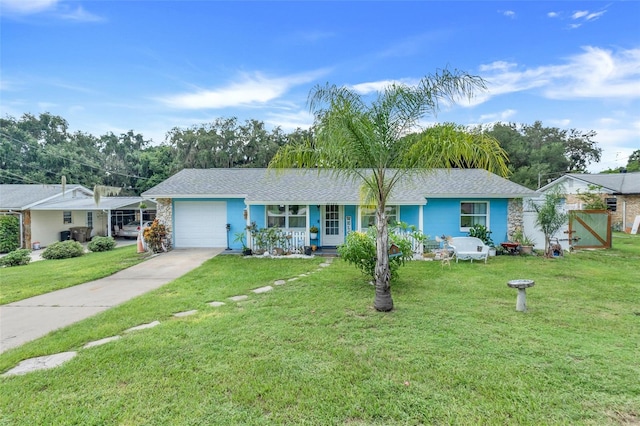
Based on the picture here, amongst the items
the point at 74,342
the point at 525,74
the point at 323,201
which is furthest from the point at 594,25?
the point at 74,342

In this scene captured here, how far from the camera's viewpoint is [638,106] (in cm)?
1691

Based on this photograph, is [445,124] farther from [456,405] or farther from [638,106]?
[638,106]

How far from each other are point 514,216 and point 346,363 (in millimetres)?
11717

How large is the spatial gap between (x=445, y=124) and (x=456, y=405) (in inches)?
174

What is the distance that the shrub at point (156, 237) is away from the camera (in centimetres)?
1191

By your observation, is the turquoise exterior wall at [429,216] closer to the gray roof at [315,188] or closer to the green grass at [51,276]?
the gray roof at [315,188]

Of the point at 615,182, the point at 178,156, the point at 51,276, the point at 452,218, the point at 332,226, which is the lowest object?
the point at 51,276

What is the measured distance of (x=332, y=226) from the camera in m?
13.1

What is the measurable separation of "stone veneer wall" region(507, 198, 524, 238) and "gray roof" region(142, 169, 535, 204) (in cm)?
51

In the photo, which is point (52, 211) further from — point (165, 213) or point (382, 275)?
point (382, 275)

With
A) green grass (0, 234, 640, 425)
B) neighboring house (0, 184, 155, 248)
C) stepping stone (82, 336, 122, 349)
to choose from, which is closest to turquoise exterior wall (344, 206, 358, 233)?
green grass (0, 234, 640, 425)

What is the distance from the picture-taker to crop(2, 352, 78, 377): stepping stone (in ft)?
11.3

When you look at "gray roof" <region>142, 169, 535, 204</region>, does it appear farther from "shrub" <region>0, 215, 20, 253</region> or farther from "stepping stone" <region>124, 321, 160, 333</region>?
"shrub" <region>0, 215, 20, 253</region>

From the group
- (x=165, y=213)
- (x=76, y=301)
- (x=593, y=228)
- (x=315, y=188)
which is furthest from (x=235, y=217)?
(x=593, y=228)
